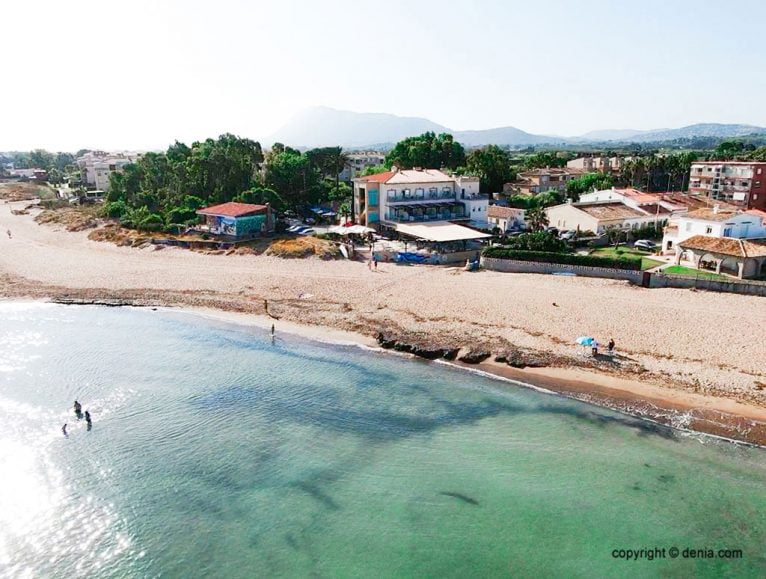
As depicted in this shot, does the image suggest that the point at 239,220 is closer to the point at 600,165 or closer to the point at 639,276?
the point at 639,276

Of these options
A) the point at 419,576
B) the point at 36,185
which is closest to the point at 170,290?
the point at 419,576

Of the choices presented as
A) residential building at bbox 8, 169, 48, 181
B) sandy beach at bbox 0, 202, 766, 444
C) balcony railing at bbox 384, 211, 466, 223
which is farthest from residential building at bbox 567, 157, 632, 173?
residential building at bbox 8, 169, 48, 181

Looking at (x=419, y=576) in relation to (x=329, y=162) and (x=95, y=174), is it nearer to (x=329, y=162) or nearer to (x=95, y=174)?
(x=329, y=162)

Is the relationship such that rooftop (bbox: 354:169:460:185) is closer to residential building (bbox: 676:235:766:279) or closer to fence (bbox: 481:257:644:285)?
fence (bbox: 481:257:644:285)

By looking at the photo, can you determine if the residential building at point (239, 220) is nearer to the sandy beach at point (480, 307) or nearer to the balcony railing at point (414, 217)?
the sandy beach at point (480, 307)

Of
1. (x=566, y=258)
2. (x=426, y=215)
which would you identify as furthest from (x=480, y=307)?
(x=426, y=215)

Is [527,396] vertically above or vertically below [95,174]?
below
